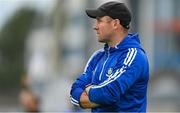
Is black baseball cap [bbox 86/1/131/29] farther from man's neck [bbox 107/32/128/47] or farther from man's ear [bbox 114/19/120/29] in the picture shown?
man's neck [bbox 107/32/128/47]

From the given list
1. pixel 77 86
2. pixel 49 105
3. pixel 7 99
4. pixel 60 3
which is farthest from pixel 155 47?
pixel 77 86

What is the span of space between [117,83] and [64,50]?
4266 cm

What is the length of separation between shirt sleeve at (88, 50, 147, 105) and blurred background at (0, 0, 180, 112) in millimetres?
6198

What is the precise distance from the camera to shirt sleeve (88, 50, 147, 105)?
7512 millimetres

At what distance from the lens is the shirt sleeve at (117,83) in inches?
296

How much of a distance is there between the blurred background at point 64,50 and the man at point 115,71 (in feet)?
19.8

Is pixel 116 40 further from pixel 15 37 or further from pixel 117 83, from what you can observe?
pixel 15 37

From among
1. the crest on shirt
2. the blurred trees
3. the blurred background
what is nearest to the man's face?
the crest on shirt

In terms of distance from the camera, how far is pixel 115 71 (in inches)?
300

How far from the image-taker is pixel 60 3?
27984mm

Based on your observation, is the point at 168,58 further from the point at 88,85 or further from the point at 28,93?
the point at 88,85

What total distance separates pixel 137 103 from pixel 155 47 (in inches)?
1923

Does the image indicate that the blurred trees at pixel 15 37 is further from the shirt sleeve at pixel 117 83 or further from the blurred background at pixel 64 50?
the shirt sleeve at pixel 117 83

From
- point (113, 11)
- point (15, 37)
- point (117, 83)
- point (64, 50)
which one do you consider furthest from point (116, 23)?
point (15, 37)
